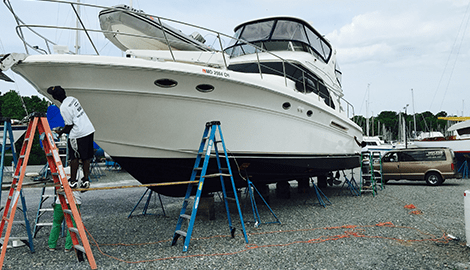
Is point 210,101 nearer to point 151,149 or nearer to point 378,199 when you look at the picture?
point 151,149

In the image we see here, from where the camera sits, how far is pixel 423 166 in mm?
11203

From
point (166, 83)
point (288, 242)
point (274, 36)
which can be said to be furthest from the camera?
point (274, 36)

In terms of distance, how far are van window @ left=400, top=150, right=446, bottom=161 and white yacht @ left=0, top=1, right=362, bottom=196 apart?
6987 millimetres

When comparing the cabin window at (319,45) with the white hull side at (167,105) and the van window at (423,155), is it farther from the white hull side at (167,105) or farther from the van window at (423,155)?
the van window at (423,155)

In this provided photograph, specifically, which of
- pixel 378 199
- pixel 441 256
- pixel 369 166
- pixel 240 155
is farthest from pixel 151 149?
pixel 369 166

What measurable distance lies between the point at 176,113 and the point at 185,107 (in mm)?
152

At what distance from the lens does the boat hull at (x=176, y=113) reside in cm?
389

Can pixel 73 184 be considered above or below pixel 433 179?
above

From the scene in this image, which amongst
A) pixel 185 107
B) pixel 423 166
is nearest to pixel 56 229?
pixel 185 107

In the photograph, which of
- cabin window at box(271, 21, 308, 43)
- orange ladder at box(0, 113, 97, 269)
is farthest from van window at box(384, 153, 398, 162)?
orange ladder at box(0, 113, 97, 269)

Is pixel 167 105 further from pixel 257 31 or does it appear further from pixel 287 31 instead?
pixel 287 31

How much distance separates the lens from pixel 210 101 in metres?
4.48

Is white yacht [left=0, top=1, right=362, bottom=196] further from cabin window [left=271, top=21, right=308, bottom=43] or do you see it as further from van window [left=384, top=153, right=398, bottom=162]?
van window [left=384, top=153, right=398, bottom=162]

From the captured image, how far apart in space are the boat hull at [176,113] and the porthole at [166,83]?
41 mm
